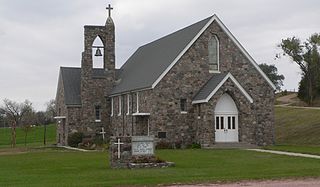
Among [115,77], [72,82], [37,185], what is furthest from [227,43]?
[37,185]

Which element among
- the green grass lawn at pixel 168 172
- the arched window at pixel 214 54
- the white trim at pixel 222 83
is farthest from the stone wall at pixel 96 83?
the green grass lawn at pixel 168 172

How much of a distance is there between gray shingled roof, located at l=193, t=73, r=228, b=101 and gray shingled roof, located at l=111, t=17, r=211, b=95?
3.16 meters

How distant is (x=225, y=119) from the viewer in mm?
43000

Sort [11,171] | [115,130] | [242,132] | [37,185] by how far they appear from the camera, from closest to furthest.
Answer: [37,185]
[11,171]
[242,132]
[115,130]

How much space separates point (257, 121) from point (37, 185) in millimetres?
27687

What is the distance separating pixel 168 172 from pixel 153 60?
2683 centimetres

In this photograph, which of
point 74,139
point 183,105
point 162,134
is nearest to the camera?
point 162,134

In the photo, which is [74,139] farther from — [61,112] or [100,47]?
[100,47]

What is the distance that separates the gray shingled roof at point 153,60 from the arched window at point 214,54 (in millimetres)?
1518

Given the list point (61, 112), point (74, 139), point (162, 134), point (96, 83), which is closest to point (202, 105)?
point (162, 134)

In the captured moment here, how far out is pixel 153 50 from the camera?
53438 millimetres

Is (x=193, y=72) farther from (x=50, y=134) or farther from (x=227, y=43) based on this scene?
(x=50, y=134)

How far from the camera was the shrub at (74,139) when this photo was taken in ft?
173

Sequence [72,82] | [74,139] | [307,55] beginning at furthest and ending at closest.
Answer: [307,55] < [72,82] < [74,139]
